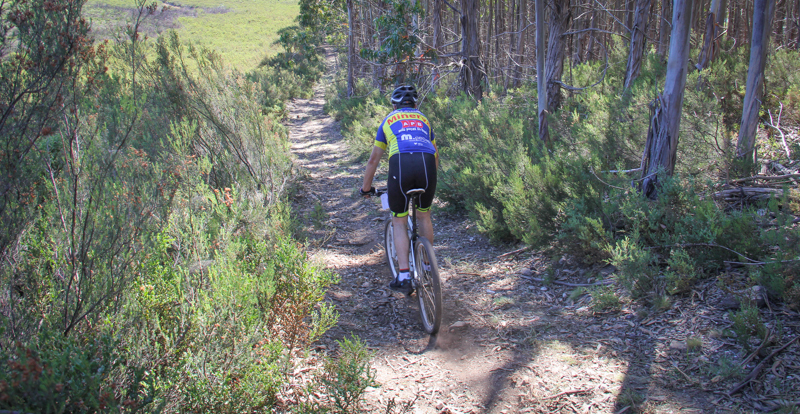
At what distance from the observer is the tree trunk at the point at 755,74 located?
4.55 m

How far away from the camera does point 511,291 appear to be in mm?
4238

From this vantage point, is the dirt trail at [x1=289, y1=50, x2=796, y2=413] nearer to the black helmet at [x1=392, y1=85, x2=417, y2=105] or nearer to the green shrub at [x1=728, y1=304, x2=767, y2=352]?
the green shrub at [x1=728, y1=304, x2=767, y2=352]

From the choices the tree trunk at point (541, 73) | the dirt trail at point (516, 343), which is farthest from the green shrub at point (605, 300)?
the tree trunk at point (541, 73)

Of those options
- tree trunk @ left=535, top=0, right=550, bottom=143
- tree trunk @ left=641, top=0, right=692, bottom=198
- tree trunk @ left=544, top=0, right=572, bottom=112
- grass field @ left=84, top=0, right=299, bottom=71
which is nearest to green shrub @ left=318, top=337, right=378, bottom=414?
tree trunk @ left=641, top=0, right=692, bottom=198

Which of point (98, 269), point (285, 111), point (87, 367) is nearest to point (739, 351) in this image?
point (87, 367)

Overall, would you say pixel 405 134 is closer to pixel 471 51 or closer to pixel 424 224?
pixel 424 224

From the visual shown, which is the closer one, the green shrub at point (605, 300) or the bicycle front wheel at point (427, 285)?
the bicycle front wheel at point (427, 285)

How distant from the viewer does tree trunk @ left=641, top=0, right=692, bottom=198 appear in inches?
157

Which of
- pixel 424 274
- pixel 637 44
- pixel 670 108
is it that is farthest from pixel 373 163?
pixel 637 44

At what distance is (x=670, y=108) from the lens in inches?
159

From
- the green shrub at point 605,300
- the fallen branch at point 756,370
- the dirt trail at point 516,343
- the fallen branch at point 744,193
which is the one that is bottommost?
the dirt trail at point 516,343

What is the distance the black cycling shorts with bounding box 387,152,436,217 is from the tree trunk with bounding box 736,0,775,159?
340 centimetres

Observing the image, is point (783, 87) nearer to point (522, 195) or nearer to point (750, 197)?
point (750, 197)

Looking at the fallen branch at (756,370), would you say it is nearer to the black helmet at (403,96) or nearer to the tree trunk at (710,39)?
the black helmet at (403,96)
